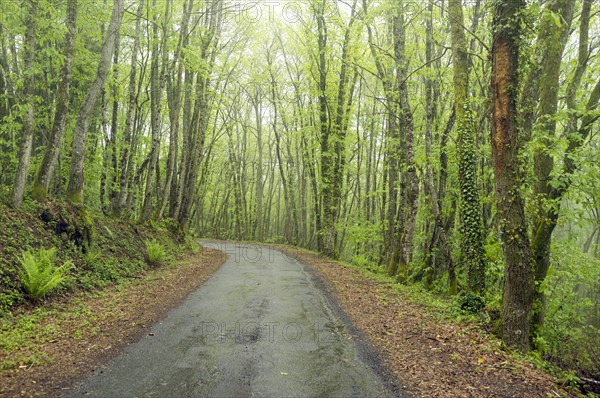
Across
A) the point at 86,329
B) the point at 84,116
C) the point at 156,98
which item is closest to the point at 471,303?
the point at 86,329

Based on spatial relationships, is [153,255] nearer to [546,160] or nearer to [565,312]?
[546,160]

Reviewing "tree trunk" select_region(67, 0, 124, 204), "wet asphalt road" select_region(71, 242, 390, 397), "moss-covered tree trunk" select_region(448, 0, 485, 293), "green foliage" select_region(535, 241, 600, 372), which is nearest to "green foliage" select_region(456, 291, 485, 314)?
"moss-covered tree trunk" select_region(448, 0, 485, 293)

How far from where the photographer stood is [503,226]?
→ 21.9ft

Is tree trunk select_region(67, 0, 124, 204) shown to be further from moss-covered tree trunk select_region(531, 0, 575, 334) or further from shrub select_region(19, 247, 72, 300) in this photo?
moss-covered tree trunk select_region(531, 0, 575, 334)

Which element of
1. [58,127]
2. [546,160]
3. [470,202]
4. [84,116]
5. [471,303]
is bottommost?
[471,303]

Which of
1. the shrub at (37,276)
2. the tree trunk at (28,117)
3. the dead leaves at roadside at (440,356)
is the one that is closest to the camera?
the dead leaves at roadside at (440,356)

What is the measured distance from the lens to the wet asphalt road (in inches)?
186

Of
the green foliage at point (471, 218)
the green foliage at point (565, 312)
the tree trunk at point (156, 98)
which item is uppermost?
the tree trunk at point (156, 98)

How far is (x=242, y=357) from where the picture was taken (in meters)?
5.73

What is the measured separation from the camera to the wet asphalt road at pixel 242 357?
4723mm

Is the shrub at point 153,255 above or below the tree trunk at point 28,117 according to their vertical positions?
below

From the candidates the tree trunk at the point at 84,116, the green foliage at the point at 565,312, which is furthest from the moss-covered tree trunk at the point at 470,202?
the tree trunk at the point at 84,116

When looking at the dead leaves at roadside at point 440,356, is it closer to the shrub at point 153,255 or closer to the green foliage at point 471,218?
the green foliage at point 471,218

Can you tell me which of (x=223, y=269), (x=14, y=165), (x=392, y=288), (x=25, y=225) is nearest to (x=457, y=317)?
(x=392, y=288)
